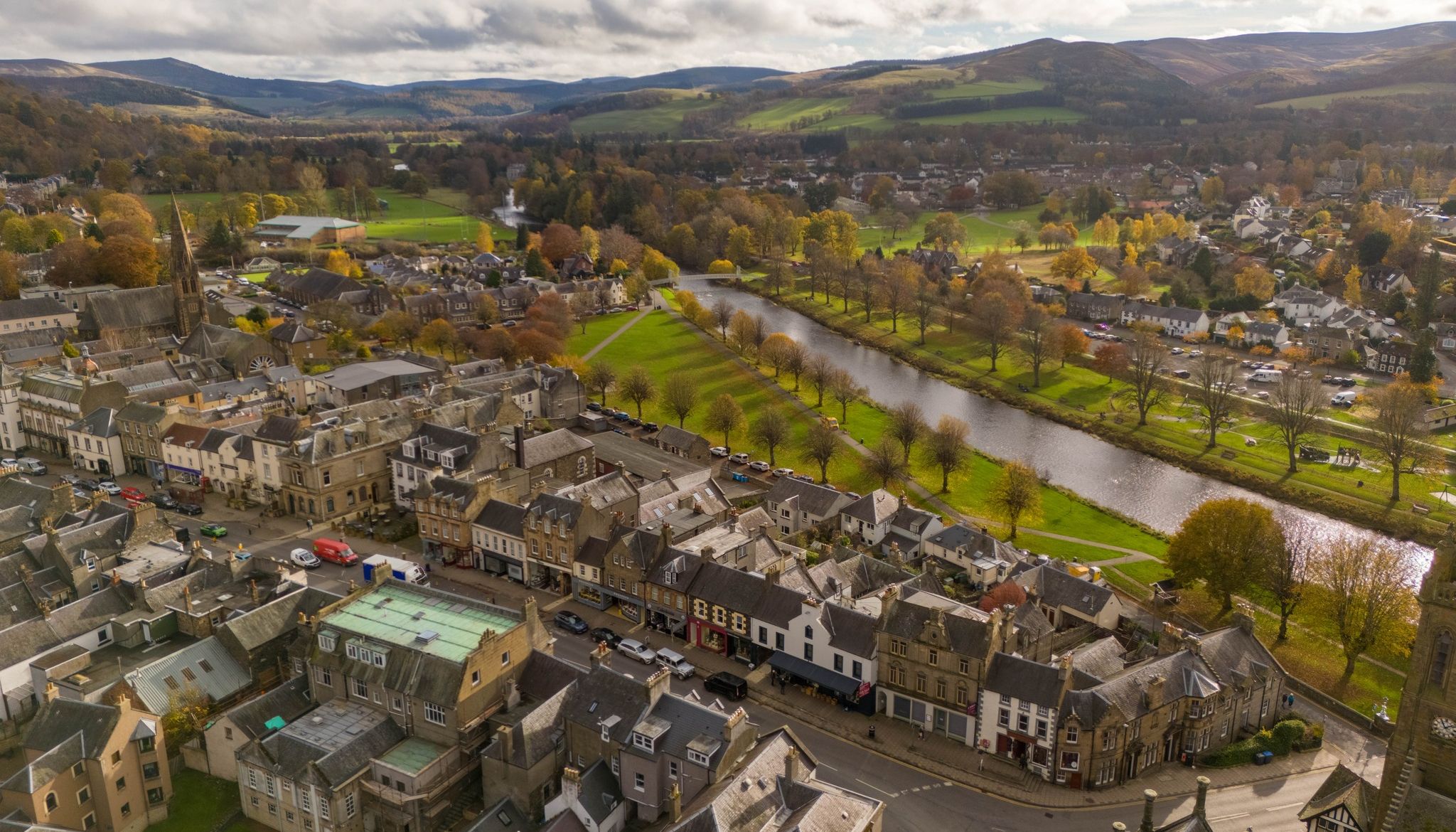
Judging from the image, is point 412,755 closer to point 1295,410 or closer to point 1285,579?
point 1285,579

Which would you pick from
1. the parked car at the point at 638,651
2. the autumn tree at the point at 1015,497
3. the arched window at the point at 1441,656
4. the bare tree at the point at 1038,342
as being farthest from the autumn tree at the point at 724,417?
the arched window at the point at 1441,656

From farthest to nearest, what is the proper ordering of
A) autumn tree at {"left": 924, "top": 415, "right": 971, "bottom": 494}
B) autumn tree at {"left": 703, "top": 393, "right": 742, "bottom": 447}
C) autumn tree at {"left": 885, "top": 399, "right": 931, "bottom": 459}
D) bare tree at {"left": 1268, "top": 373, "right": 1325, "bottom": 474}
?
1. autumn tree at {"left": 703, "top": 393, "right": 742, "bottom": 447}
2. bare tree at {"left": 1268, "top": 373, "right": 1325, "bottom": 474}
3. autumn tree at {"left": 885, "top": 399, "right": 931, "bottom": 459}
4. autumn tree at {"left": 924, "top": 415, "right": 971, "bottom": 494}

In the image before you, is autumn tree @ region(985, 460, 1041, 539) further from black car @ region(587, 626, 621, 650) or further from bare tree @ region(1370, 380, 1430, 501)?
bare tree @ region(1370, 380, 1430, 501)

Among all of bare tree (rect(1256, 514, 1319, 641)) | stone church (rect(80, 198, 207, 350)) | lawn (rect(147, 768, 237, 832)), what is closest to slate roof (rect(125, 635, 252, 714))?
lawn (rect(147, 768, 237, 832))

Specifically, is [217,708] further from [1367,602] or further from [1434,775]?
[1367,602]

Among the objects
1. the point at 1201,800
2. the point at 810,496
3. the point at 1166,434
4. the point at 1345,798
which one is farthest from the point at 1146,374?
the point at 1201,800

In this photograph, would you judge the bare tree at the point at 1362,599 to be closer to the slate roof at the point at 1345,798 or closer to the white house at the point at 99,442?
the slate roof at the point at 1345,798

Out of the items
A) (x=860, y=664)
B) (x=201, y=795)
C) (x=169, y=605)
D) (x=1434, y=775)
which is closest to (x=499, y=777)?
(x=201, y=795)
